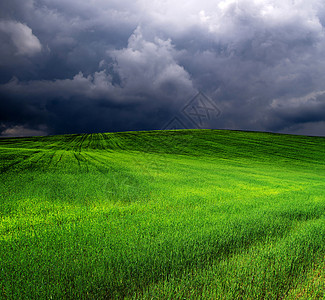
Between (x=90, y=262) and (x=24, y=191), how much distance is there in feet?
22.6

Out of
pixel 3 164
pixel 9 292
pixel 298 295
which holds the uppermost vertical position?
pixel 3 164

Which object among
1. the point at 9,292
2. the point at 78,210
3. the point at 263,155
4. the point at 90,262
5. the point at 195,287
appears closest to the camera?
the point at 9,292

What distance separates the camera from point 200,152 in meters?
39.5

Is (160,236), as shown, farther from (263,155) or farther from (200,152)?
(263,155)

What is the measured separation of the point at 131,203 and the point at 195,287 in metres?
5.04

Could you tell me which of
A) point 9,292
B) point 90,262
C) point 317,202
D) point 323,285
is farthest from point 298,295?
point 317,202

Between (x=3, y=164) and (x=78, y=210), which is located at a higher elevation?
(x=3, y=164)

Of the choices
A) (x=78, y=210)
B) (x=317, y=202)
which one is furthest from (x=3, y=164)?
(x=317, y=202)

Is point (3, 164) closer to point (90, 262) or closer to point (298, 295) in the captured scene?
point (90, 262)

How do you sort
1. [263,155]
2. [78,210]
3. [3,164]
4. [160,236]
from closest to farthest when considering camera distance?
1. [160,236]
2. [78,210]
3. [3,164]
4. [263,155]

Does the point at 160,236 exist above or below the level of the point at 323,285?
above

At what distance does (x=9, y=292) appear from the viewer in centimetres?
325

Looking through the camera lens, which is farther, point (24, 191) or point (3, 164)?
point (3, 164)

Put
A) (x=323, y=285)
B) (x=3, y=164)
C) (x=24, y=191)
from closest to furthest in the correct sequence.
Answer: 1. (x=323, y=285)
2. (x=24, y=191)
3. (x=3, y=164)
